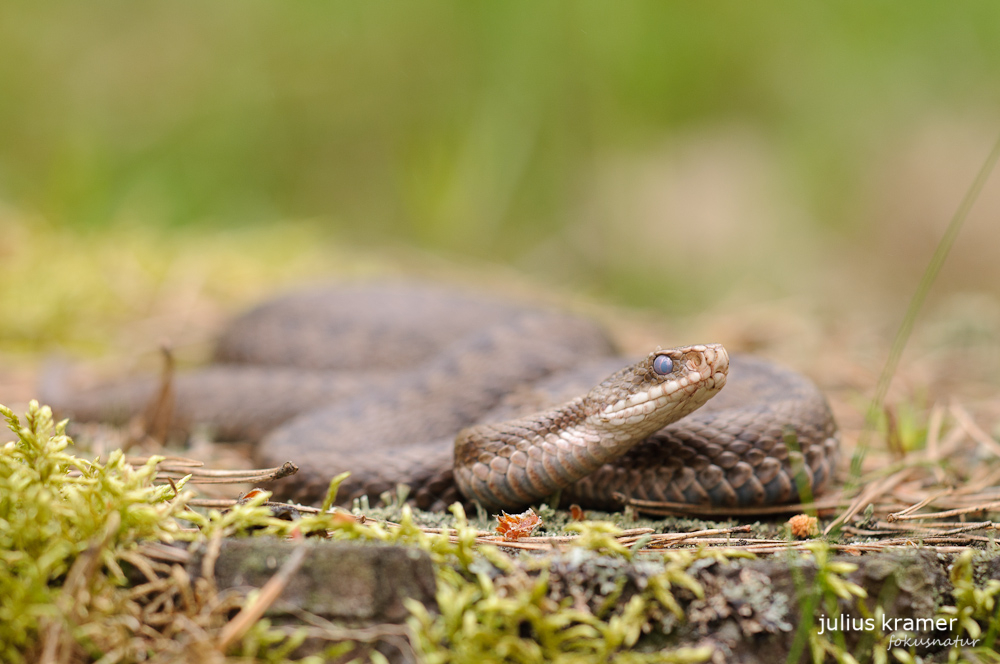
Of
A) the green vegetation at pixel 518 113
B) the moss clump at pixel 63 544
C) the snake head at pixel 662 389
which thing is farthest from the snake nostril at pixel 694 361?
the green vegetation at pixel 518 113

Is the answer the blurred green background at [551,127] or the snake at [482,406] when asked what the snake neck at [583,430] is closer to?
the snake at [482,406]

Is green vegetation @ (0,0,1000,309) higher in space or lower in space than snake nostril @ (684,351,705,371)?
higher

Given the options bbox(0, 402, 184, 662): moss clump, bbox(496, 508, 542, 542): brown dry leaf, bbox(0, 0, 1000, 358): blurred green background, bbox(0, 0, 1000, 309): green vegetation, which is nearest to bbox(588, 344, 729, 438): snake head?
bbox(496, 508, 542, 542): brown dry leaf

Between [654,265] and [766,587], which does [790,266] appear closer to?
[654,265]

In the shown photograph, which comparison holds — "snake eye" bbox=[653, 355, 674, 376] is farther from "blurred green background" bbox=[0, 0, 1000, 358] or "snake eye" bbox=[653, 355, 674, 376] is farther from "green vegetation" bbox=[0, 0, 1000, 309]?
"green vegetation" bbox=[0, 0, 1000, 309]

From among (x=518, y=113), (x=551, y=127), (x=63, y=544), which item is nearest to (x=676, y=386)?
(x=63, y=544)

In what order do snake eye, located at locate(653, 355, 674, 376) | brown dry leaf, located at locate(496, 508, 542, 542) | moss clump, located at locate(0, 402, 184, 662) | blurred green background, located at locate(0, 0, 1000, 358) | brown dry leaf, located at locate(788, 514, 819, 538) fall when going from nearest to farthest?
moss clump, located at locate(0, 402, 184, 662), brown dry leaf, located at locate(496, 508, 542, 542), brown dry leaf, located at locate(788, 514, 819, 538), snake eye, located at locate(653, 355, 674, 376), blurred green background, located at locate(0, 0, 1000, 358)
